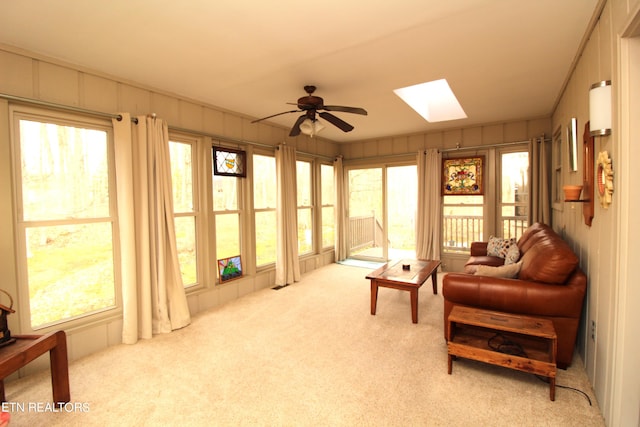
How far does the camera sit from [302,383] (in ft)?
7.03

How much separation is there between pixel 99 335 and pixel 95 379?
1.97 ft

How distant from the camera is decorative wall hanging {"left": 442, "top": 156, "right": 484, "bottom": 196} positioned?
4.93m

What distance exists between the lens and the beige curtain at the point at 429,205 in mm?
5148

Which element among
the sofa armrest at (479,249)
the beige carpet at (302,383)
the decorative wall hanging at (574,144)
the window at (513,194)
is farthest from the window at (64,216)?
the window at (513,194)

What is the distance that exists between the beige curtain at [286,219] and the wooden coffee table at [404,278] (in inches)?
Answer: 63.9

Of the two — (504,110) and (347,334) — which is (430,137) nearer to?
(504,110)

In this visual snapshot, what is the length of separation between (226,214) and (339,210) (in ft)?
8.97

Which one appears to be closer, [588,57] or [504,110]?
[588,57]

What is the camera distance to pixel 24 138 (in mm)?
2387

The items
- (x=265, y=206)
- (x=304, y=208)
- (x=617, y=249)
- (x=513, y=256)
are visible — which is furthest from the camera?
(x=304, y=208)

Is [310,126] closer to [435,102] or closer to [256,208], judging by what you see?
[256,208]

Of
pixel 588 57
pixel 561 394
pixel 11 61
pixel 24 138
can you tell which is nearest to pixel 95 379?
pixel 24 138

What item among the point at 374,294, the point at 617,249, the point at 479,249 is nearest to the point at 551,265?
the point at 617,249

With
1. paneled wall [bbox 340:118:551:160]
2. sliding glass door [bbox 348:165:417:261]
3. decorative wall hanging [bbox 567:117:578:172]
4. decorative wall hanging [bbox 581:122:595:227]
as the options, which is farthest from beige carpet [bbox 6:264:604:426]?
paneled wall [bbox 340:118:551:160]
